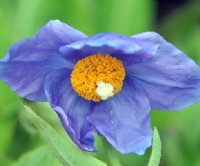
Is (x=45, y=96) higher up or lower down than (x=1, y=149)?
higher up

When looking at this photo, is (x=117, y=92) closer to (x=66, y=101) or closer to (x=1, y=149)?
(x=66, y=101)

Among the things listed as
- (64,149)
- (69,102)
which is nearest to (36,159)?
(69,102)

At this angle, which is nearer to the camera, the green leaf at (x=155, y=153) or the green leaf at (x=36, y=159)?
the green leaf at (x=155, y=153)

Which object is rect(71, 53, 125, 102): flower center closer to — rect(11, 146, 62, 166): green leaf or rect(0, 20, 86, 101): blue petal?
rect(0, 20, 86, 101): blue petal

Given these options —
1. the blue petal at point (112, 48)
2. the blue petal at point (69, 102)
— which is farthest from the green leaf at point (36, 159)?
the blue petal at point (112, 48)

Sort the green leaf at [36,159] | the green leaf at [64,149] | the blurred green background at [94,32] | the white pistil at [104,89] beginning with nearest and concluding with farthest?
the green leaf at [64,149] → the white pistil at [104,89] → the green leaf at [36,159] → the blurred green background at [94,32]

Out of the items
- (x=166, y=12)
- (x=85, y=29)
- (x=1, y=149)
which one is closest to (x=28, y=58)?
(x=1, y=149)

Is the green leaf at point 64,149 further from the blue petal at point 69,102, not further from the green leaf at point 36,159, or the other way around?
Result: the green leaf at point 36,159
